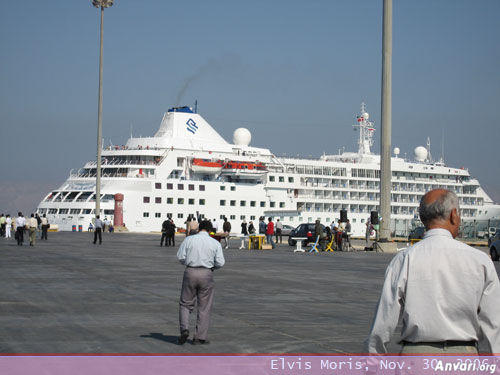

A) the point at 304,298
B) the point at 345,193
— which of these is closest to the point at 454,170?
the point at 345,193

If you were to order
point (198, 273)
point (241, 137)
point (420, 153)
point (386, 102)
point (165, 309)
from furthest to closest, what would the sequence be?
1. point (420, 153)
2. point (241, 137)
3. point (386, 102)
4. point (165, 309)
5. point (198, 273)

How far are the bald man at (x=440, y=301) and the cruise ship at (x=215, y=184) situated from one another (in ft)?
194

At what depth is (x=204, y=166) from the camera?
73000 mm

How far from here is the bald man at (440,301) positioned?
13.4 ft

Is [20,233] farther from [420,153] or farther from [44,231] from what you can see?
Answer: [420,153]

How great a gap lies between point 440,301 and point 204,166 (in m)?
69.1

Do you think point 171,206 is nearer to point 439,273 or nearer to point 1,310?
point 1,310

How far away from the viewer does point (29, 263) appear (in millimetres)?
23625

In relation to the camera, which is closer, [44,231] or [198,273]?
[198,273]

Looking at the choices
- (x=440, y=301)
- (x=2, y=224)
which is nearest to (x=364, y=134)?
(x=2, y=224)

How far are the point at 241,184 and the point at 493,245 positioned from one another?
44842mm

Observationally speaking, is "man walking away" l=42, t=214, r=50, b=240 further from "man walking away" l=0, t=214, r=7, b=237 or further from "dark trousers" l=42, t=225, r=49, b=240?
"man walking away" l=0, t=214, r=7, b=237

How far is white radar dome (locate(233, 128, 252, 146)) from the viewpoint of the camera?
82.2m

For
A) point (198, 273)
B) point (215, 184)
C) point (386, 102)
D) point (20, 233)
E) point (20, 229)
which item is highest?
point (386, 102)
